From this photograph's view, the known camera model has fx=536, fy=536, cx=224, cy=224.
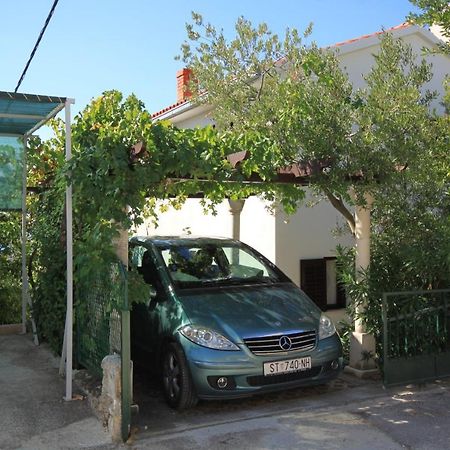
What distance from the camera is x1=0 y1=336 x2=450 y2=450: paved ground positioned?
4.10 meters

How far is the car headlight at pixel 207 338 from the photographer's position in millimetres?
4711

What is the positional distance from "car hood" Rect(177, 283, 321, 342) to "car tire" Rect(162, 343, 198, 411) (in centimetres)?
37

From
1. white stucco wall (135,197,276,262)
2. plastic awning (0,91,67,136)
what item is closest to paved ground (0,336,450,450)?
plastic awning (0,91,67,136)

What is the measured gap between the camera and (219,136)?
494 cm

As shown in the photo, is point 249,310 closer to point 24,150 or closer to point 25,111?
point 25,111

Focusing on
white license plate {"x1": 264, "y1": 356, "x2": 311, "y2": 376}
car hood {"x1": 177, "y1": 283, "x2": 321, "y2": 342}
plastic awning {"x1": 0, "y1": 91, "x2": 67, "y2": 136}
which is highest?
plastic awning {"x1": 0, "y1": 91, "x2": 67, "y2": 136}

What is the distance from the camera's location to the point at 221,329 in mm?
4793

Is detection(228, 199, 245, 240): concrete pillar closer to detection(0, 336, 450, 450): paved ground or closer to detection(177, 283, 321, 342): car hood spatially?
detection(177, 283, 321, 342): car hood

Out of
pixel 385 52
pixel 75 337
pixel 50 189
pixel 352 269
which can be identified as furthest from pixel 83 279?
pixel 385 52

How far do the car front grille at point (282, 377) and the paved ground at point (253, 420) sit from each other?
269 mm

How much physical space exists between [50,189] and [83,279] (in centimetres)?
187

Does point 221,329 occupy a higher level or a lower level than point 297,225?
lower

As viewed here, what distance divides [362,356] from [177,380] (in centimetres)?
221

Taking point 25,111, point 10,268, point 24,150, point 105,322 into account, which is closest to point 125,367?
point 105,322
